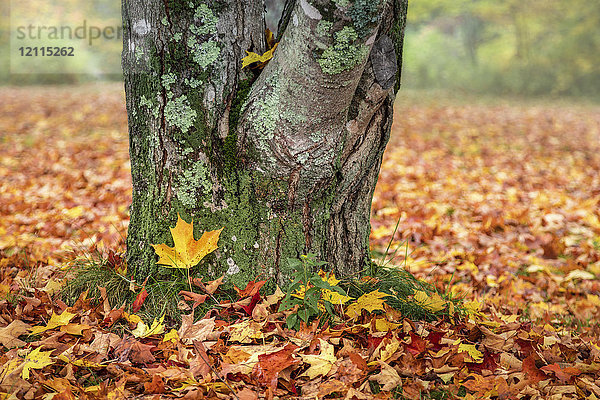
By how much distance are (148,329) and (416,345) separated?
3.79 feet

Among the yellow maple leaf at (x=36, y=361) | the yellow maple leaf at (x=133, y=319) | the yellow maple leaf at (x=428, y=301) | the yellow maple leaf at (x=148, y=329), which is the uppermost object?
the yellow maple leaf at (x=428, y=301)

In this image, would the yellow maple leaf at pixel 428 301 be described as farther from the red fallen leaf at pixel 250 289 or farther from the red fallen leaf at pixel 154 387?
the red fallen leaf at pixel 154 387

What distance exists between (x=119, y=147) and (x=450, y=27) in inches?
629

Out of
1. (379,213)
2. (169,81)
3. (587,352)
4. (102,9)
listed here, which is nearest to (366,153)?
(169,81)

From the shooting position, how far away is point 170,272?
2258 mm

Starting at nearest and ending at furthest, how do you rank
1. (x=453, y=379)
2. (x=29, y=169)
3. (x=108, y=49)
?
1. (x=453, y=379)
2. (x=29, y=169)
3. (x=108, y=49)

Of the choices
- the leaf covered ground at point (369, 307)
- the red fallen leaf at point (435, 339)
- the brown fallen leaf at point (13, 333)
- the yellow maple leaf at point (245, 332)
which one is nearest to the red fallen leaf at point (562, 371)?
the leaf covered ground at point (369, 307)

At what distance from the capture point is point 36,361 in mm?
1771

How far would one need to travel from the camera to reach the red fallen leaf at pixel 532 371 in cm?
193

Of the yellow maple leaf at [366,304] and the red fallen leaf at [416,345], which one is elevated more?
the yellow maple leaf at [366,304]

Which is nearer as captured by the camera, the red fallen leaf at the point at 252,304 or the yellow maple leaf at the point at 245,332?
the yellow maple leaf at the point at 245,332

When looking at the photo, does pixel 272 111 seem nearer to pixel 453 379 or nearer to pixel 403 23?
pixel 403 23

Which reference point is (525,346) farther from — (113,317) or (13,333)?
(13,333)

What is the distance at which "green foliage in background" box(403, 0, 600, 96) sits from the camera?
653 inches
